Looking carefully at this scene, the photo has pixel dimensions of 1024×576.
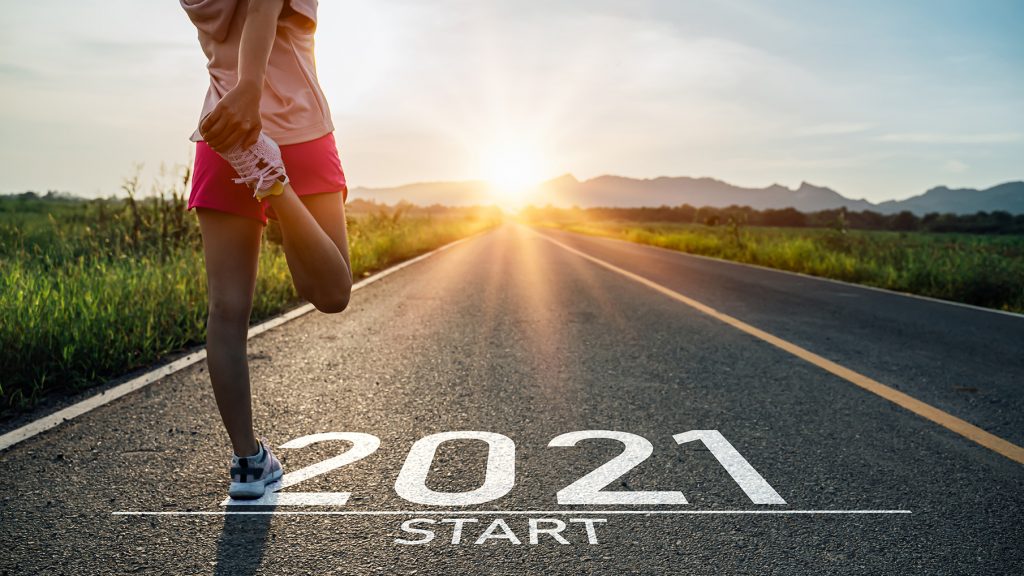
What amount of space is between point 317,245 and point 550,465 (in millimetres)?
1400

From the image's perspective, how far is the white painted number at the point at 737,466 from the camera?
9.53 feet

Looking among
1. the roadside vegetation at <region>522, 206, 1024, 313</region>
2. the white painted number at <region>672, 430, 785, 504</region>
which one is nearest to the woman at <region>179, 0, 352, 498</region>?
the white painted number at <region>672, 430, 785, 504</region>

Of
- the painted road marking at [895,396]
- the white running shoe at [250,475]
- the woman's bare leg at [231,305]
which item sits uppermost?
the woman's bare leg at [231,305]

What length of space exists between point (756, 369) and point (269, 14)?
4.19m

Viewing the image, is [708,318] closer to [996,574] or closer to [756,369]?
[756,369]

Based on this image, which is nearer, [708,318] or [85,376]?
[85,376]

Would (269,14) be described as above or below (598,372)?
above

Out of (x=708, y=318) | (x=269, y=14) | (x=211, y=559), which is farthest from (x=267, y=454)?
(x=708, y=318)

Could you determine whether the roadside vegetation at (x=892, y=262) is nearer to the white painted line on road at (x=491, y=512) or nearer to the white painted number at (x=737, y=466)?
the white painted number at (x=737, y=466)

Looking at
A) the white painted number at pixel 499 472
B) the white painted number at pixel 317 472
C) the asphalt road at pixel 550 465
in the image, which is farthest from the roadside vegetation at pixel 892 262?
the white painted number at pixel 317 472

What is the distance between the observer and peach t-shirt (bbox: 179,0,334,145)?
251 centimetres

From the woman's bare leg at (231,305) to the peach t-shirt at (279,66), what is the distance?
1.08ft

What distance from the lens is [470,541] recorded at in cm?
245

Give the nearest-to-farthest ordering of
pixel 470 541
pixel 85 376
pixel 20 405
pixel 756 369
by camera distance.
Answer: pixel 470 541, pixel 20 405, pixel 85 376, pixel 756 369
